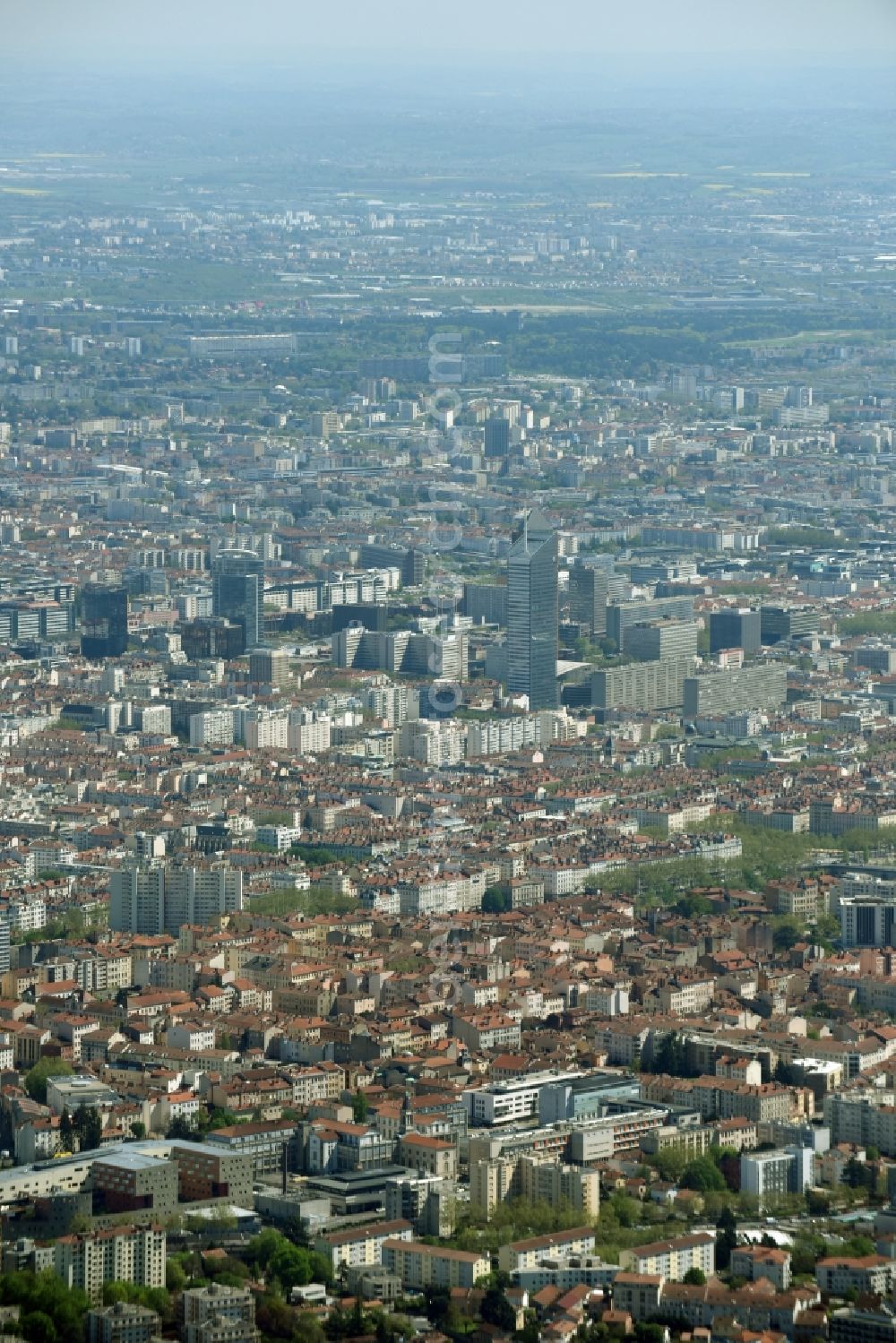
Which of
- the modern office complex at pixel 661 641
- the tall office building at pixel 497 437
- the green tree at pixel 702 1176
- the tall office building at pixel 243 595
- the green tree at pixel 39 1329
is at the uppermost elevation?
the green tree at pixel 39 1329

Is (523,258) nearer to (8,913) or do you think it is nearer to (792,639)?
(792,639)

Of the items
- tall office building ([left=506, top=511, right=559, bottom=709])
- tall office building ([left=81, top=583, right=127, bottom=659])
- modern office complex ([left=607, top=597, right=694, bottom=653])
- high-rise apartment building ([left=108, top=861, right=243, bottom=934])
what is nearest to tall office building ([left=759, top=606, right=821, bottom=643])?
modern office complex ([left=607, top=597, right=694, bottom=653])

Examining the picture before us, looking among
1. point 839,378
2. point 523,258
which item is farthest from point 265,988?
point 523,258

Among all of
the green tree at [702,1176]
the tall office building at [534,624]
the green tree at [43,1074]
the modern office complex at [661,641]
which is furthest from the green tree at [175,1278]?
the modern office complex at [661,641]

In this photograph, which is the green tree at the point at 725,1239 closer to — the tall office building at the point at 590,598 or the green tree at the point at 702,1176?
the green tree at the point at 702,1176

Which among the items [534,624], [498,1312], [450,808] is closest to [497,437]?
[534,624]

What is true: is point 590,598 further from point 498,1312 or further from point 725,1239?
point 498,1312
